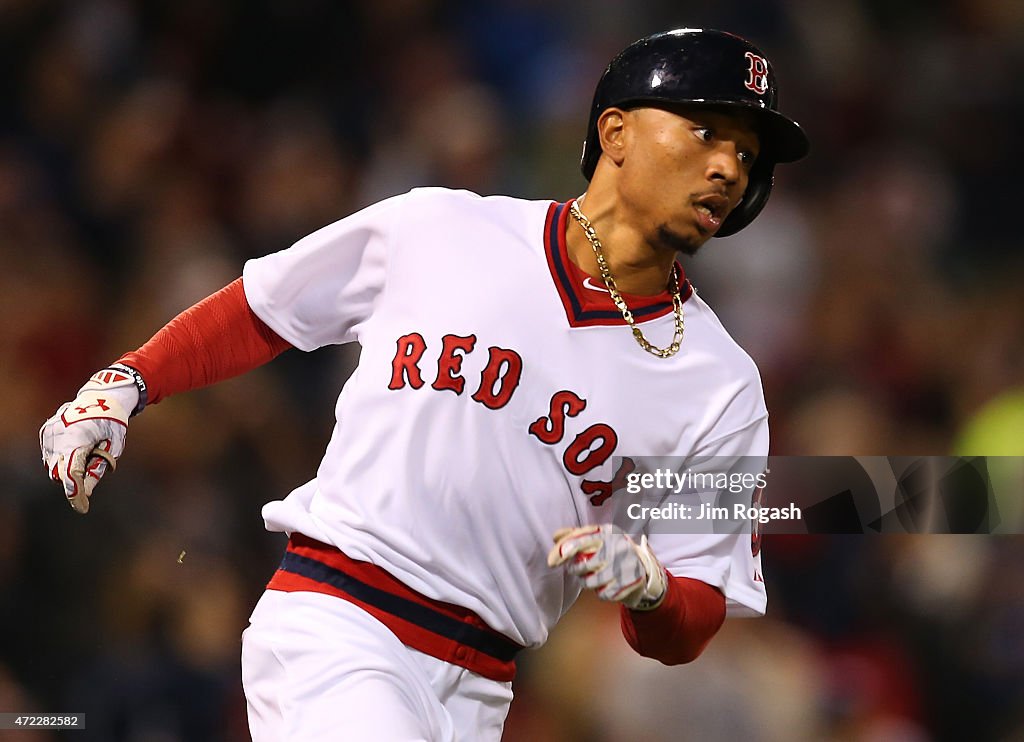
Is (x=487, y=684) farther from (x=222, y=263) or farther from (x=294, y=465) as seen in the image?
(x=222, y=263)

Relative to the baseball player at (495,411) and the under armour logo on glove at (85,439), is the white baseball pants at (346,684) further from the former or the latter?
the under armour logo on glove at (85,439)

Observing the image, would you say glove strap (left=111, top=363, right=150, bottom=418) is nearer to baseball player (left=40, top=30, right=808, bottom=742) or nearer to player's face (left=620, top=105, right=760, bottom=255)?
baseball player (left=40, top=30, right=808, bottom=742)

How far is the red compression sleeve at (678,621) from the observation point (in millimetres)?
2014

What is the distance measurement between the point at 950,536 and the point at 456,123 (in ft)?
7.11

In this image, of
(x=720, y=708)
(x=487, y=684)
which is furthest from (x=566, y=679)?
(x=487, y=684)

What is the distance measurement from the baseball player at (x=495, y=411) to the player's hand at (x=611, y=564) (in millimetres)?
17

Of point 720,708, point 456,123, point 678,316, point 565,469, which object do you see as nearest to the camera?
point 565,469

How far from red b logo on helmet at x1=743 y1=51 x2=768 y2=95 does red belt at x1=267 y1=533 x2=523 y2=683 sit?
1.00 metres

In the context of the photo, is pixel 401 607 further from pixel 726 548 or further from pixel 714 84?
pixel 714 84

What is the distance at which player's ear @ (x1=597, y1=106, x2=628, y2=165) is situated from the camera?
7.40 feet

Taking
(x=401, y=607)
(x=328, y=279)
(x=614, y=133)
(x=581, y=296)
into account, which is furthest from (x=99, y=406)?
(x=614, y=133)

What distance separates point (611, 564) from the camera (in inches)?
72.1

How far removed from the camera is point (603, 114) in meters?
2.29

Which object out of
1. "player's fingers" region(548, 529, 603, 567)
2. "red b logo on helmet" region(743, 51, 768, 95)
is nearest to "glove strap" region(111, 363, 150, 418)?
"player's fingers" region(548, 529, 603, 567)
